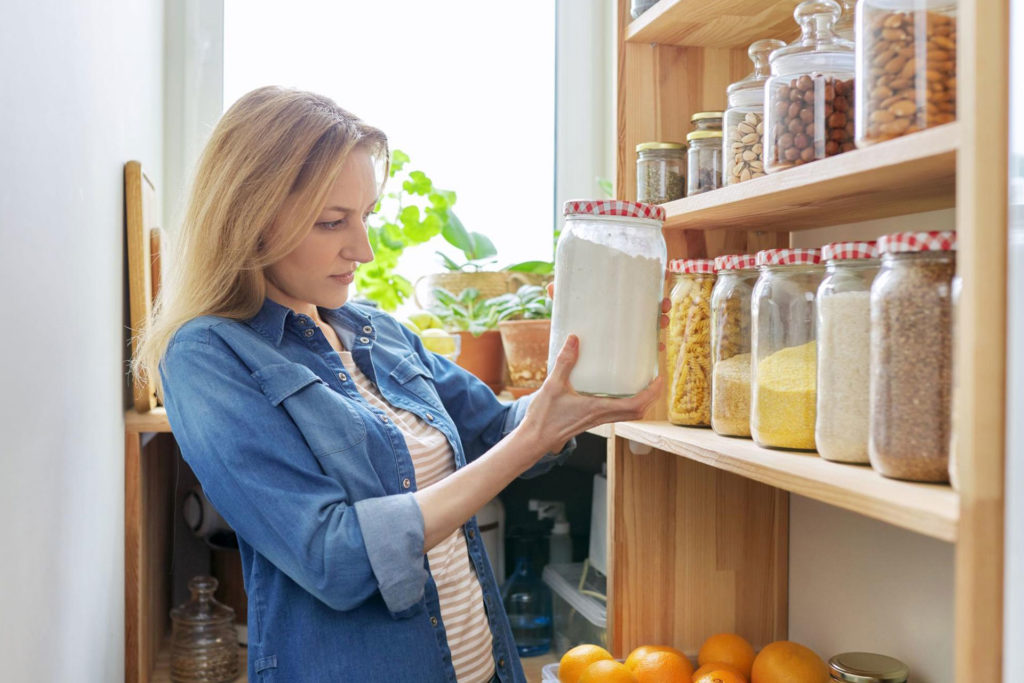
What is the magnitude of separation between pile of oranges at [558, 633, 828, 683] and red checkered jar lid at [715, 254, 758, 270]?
0.44 meters

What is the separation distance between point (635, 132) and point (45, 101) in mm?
684

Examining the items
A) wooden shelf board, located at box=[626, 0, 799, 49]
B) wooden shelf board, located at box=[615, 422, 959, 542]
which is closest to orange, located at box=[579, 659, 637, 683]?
wooden shelf board, located at box=[615, 422, 959, 542]

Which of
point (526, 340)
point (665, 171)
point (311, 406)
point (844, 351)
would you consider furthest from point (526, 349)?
point (844, 351)

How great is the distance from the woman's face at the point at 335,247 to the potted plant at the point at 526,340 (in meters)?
0.52

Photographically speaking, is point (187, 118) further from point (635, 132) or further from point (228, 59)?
point (635, 132)

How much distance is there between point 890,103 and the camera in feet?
2.18

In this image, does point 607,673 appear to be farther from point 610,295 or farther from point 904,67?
point 904,67

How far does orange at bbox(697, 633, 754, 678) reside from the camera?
3.57ft

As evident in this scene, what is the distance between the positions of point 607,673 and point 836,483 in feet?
1.50

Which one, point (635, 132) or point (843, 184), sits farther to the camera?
point (635, 132)

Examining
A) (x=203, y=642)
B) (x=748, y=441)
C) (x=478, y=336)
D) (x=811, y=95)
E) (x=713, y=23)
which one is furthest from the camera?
(x=478, y=336)

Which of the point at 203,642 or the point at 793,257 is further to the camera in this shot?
the point at 203,642

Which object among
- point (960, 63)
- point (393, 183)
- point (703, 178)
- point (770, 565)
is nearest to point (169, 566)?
point (393, 183)

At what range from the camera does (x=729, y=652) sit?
1.10m
